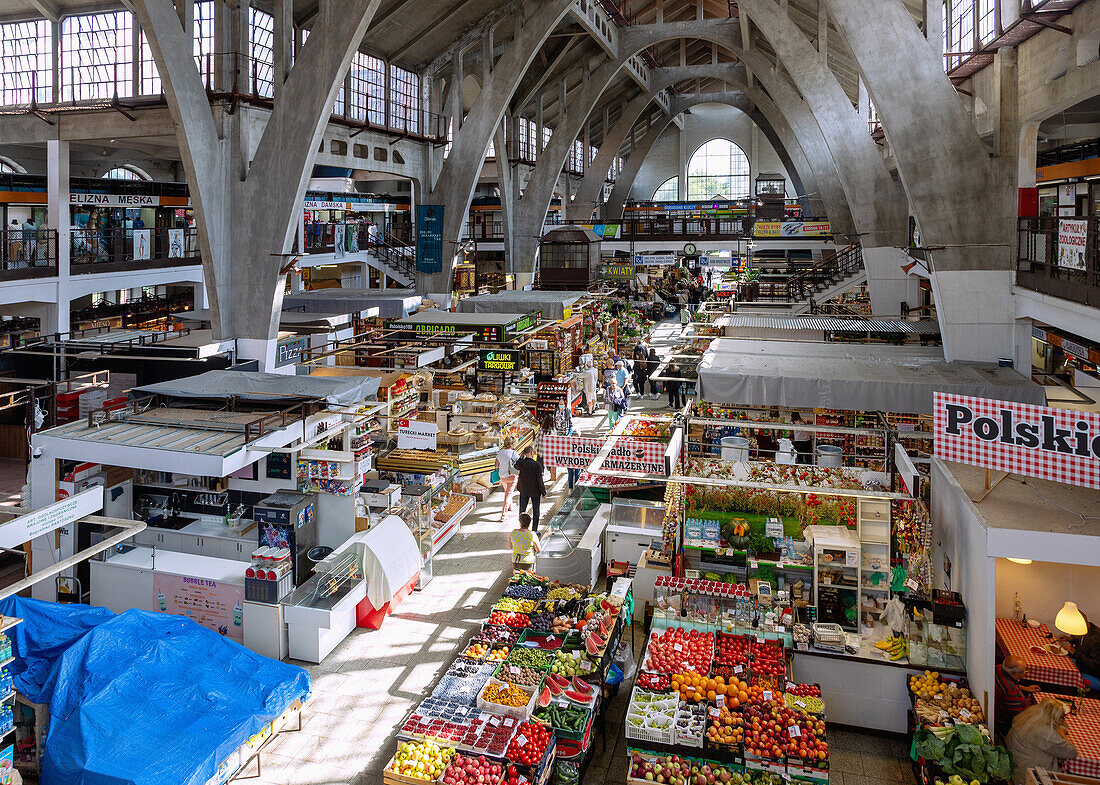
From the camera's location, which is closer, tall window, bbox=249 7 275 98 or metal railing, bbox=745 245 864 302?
tall window, bbox=249 7 275 98

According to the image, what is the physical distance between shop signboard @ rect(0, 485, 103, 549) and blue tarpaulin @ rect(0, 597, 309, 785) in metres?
0.84

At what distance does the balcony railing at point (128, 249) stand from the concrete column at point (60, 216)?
1.69 ft

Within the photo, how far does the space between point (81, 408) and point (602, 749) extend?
10797 mm

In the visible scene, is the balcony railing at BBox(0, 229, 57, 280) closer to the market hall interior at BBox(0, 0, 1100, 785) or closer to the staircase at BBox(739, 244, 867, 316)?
the market hall interior at BBox(0, 0, 1100, 785)

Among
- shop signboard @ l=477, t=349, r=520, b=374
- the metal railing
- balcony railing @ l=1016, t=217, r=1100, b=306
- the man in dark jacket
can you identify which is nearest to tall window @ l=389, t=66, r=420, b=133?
shop signboard @ l=477, t=349, r=520, b=374

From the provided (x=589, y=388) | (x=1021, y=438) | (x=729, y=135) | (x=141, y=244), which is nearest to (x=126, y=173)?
(x=141, y=244)

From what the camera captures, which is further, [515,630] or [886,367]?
[886,367]

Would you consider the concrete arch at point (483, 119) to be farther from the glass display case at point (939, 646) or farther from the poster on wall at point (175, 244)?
the glass display case at point (939, 646)

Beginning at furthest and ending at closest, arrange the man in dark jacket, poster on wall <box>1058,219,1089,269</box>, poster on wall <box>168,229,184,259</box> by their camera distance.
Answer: poster on wall <box>168,229,184,259</box>
the man in dark jacket
poster on wall <box>1058,219,1089,269</box>

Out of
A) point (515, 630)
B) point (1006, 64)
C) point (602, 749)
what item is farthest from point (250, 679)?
point (1006, 64)

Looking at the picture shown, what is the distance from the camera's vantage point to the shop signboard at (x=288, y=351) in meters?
14.2

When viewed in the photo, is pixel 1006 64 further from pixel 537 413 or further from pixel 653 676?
pixel 653 676

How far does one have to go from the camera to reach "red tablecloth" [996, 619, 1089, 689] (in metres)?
6.35

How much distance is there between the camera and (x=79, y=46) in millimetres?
16984
